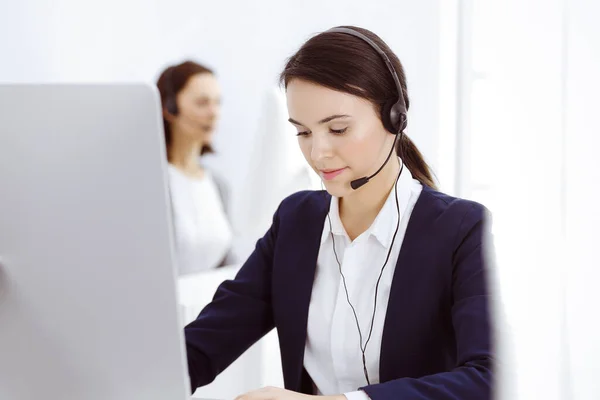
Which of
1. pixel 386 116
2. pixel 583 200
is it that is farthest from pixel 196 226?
pixel 386 116

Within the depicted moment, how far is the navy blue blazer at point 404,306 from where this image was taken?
3.48 ft

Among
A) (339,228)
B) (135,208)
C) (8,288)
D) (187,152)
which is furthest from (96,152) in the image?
(187,152)

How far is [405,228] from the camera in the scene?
126 cm

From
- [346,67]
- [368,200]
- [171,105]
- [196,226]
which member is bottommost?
[196,226]

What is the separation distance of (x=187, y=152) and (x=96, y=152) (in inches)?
98.9

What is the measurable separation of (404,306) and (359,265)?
0.13 m

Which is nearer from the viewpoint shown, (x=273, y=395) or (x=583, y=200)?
(x=273, y=395)

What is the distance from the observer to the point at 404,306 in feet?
3.89

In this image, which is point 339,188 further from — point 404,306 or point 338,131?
point 404,306

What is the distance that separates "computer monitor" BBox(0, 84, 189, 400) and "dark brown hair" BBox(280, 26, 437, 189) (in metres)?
0.58

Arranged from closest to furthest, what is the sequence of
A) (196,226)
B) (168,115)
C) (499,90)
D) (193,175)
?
(499,90) < (196,226) < (193,175) < (168,115)

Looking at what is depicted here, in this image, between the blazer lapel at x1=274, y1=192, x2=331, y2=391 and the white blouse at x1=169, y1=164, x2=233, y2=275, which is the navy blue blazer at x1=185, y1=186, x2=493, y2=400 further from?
the white blouse at x1=169, y1=164, x2=233, y2=275

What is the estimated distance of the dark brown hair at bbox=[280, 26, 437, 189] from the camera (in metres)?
1.19

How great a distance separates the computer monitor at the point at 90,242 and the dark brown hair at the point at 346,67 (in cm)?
58
